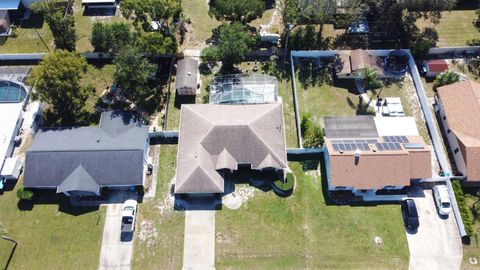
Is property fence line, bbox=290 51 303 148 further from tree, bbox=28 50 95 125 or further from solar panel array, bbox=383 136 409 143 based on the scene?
tree, bbox=28 50 95 125

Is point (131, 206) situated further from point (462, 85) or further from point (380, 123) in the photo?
point (462, 85)

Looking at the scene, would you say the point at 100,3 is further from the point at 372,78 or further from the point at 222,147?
the point at 372,78

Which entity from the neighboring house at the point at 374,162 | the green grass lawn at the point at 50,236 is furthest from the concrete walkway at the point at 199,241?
the neighboring house at the point at 374,162

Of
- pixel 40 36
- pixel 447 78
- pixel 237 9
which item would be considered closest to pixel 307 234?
pixel 447 78

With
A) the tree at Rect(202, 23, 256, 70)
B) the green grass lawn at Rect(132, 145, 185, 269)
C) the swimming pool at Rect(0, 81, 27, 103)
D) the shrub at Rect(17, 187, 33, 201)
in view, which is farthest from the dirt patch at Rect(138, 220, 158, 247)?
the swimming pool at Rect(0, 81, 27, 103)

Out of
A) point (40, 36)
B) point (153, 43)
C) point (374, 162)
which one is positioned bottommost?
point (374, 162)

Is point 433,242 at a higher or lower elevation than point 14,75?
lower

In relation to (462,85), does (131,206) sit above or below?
below

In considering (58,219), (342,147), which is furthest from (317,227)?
(58,219)
